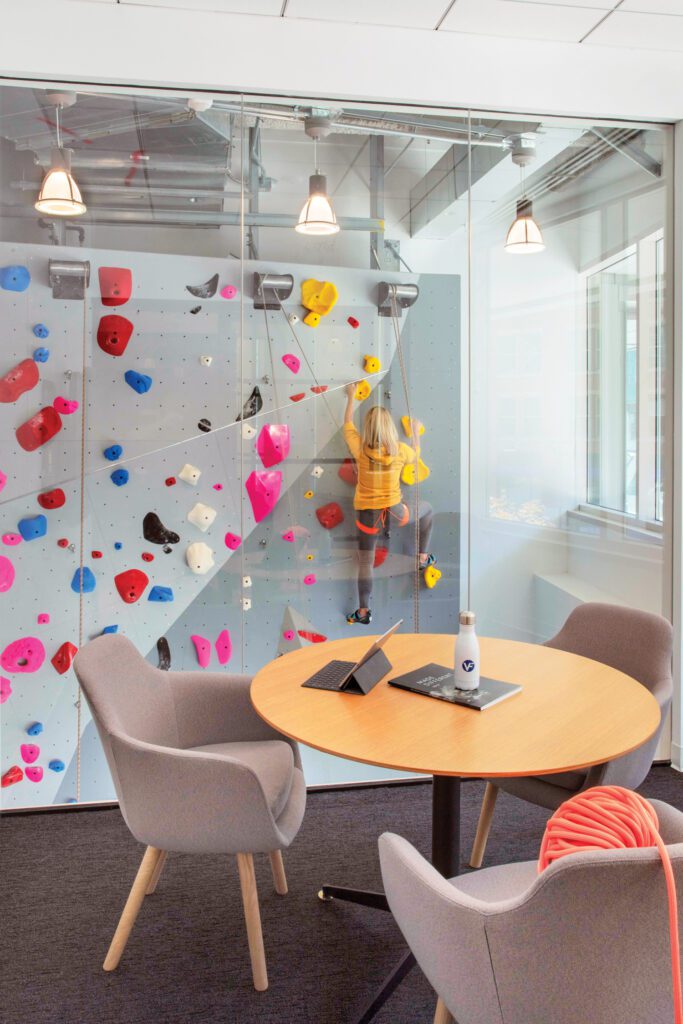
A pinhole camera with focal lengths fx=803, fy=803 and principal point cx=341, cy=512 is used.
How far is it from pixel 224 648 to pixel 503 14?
2.87m

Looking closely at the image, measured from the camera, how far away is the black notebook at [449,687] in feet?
7.00

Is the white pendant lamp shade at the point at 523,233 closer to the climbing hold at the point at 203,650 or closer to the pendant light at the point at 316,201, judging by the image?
the pendant light at the point at 316,201

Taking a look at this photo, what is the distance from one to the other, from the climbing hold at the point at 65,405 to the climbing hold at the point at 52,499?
1.03ft

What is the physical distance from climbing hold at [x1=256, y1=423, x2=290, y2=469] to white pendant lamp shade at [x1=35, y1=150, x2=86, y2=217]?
45.2 inches

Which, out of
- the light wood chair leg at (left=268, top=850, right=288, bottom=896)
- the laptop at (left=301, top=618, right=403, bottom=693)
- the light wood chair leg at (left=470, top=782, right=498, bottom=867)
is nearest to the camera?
the laptop at (left=301, top=618, right=403, bottom=693)

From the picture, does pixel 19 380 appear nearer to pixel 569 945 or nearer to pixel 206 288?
pixel 206 288

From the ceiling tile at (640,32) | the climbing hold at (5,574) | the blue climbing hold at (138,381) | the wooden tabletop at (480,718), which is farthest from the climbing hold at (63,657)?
the ceiling tile at (640,32)

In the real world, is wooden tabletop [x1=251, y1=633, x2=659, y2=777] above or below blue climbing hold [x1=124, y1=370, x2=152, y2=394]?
below

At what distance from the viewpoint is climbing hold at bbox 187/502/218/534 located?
3.41 metres

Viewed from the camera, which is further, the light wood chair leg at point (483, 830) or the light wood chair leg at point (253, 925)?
the light wood chair leg at point (483, 830)

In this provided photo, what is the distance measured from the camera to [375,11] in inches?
127

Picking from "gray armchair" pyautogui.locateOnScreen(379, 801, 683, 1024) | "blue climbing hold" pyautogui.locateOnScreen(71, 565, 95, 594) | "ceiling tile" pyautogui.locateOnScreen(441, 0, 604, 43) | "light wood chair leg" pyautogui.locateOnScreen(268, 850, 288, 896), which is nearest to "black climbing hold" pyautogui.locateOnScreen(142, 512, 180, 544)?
"blue climbing hold" pyautogui.locateOnScreen(71, 565, 95, 594)

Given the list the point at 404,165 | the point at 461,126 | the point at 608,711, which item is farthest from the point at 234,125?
the point at 608,711

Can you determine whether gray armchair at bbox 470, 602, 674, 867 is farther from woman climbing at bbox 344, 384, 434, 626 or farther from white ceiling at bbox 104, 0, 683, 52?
white ceiling at bbox 104, 0, 683, 52
